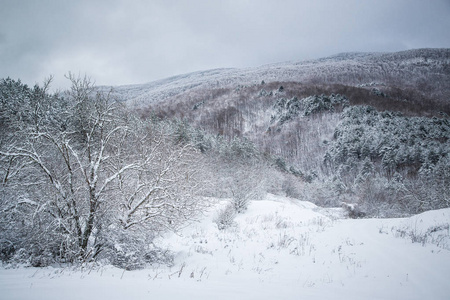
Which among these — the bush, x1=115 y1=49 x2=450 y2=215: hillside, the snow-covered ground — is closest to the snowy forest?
the bush

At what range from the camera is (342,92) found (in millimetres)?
102500

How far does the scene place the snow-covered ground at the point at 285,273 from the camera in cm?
324

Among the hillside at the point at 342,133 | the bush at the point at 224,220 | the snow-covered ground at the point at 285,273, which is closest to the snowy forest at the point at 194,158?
the bush at the point at 224,220

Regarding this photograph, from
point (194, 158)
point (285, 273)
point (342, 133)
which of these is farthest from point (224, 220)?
point (342, 133)

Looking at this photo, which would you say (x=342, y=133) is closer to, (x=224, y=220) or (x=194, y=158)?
(x=194, y=158)

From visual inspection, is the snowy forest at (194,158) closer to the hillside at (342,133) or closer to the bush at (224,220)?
the bush at (224,220)

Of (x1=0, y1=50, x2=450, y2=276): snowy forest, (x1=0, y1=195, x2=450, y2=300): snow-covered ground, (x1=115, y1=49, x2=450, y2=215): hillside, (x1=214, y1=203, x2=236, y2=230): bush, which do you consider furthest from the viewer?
(x1=115, y1=49, x2=450, y2=215): hillside

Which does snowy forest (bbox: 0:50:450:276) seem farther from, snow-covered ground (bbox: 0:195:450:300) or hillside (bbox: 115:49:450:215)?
snow-covered ground (bbox: 0:195:450:300)

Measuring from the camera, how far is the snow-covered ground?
324cm

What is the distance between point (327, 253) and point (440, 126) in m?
93.6

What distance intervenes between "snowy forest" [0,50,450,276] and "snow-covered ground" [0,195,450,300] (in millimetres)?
1442

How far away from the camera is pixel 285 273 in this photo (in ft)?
15.0

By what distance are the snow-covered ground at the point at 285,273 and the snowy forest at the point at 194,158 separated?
1442 mm

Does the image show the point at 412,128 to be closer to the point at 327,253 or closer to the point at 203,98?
the point at 327,253
